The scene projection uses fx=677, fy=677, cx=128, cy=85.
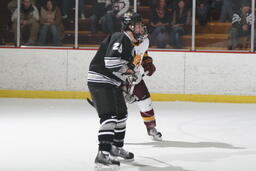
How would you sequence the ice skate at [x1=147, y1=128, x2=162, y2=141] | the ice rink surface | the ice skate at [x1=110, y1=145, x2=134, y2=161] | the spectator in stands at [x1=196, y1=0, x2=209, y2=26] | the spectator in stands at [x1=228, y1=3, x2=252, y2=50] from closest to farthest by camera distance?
the ice rink surface, the ice skate at [x1=110, y1=145, x2=134, y2=161], the ice skate at [x1=147, y1=128, x2=162, y2=141], the spectator in stands at [x1=228, y1=3, x2=252, y2=50], the spectator in stands at [x1=196, y1=0, x2=209, y2=26]

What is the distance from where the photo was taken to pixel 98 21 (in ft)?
34.4

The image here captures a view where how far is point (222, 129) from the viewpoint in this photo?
7.34 m

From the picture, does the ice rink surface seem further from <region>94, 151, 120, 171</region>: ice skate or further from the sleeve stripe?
the sleeve stripe

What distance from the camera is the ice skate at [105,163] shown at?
5082mm

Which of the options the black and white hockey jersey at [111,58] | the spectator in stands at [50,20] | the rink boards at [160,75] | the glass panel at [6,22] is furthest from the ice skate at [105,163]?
the glass panel at [6,22]

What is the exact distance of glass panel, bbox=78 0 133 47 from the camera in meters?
10.4

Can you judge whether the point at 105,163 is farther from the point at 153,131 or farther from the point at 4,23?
the point at 4,23

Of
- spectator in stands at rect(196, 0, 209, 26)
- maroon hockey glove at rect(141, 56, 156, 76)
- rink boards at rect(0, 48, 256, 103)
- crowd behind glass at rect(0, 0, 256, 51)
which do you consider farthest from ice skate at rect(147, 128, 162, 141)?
spectator in stands at rect(196, 0, 209, 26)

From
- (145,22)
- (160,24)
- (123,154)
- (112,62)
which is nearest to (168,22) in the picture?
(160,24)

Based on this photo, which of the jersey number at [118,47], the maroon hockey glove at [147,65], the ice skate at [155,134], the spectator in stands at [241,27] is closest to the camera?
the jersey number at [118,47]

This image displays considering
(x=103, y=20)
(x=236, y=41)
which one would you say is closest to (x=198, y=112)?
(x=236, y=41)

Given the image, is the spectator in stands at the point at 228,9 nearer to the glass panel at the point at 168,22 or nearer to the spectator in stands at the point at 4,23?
the glass panel at the point at 168,22

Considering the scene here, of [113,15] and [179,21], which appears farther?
[113,15]

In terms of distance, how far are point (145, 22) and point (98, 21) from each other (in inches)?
28.8
